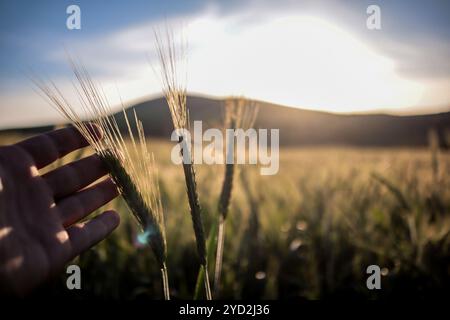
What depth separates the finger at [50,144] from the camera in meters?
0.95

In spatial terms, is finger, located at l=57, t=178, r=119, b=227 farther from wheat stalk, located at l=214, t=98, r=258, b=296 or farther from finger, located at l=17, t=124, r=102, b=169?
wheat stalk, located at l=214, t=98, r=258, b=296

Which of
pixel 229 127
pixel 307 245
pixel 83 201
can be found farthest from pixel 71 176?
pixel 307 245

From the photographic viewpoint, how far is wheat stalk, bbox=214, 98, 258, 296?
0.84m

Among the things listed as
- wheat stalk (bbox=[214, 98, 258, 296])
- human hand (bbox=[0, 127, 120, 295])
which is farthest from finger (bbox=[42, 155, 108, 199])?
wheat stalk (bbox=[214, 98, 258, 296])

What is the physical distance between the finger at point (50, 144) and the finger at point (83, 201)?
4.6 inches

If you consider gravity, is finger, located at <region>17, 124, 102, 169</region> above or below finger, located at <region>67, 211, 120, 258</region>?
above

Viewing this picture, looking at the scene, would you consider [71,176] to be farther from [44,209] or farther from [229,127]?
[229,127]

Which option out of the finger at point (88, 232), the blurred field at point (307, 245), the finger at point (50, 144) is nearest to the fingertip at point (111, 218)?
the finger at point (88, 232)

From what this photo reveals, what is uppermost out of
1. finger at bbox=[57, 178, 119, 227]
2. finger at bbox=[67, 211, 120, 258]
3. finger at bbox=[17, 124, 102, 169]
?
finger at bbox=[17, 124, 102, 169]

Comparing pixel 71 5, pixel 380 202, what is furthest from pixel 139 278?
pixel 380 202

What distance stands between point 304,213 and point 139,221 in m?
1.00

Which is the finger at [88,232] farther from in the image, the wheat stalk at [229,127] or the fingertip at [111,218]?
the wheat stalk at [229,127]
